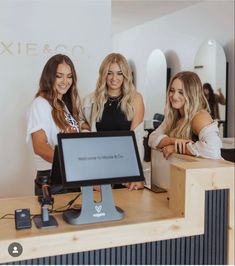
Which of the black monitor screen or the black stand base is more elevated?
the black monitor screen

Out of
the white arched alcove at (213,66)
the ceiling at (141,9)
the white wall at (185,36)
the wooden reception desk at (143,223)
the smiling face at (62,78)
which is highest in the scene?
the ceiling at (141,9)

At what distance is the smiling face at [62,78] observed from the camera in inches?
92.2

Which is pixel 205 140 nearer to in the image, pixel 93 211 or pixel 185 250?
pixel 185 250

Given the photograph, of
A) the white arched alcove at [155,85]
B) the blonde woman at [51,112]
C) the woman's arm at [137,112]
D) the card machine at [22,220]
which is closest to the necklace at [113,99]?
the woman's arm at [137,112]

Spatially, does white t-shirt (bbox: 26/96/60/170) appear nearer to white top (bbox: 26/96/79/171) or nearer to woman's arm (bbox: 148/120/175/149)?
white top (bbox: 26/96/79/171)

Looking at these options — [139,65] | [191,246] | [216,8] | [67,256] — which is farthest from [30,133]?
[139,65]

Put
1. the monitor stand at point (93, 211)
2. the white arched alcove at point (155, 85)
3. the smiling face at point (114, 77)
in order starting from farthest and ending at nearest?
1. the white arched alcove at point (155, 85)
2. the smiling face at point (114, 77)
3. the monitor stand at point (93, 211)

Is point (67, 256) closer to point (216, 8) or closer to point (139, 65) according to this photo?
point (216, 8)

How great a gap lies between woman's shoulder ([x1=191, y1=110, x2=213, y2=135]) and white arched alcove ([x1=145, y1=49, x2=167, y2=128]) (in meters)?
4.07

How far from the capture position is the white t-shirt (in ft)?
7.22

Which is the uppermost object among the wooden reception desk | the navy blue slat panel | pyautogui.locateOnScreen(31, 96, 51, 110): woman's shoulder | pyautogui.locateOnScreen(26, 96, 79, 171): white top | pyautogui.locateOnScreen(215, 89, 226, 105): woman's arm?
pyautogui.locateOnScreen(215, 89, 226, 105): woman's arm

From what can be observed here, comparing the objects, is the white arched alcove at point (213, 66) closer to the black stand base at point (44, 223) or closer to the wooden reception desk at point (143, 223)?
the wooden reception desk at point (143, 223)

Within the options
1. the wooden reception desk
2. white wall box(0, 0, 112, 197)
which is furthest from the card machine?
white wall box(0, 0, 112, 197)

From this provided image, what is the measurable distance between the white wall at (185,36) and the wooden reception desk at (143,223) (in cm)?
330
